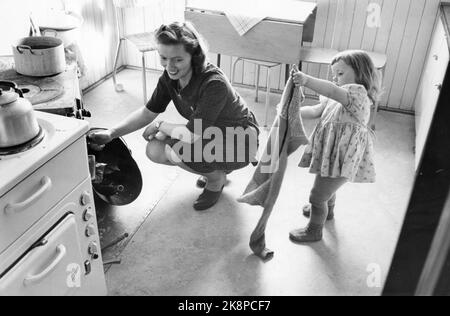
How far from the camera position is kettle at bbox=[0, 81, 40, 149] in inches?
45.7

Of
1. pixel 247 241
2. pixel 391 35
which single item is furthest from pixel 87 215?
pixel 391 35

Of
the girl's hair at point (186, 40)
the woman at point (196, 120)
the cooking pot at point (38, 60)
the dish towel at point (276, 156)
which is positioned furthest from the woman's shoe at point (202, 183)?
the cooking pot at point (38, 60)

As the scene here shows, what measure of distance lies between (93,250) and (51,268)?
0.95ft

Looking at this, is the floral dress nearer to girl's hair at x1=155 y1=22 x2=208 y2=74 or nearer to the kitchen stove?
girl's hair at x1=155 y1=22 x2=208 y2=74

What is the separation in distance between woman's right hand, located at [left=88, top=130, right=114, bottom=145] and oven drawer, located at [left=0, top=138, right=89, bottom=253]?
521 mm

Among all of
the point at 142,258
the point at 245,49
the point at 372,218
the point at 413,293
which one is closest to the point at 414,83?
the point at 245,49

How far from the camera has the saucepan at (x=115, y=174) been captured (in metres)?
1.95

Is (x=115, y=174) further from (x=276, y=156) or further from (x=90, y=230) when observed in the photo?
(x=276, y=156)

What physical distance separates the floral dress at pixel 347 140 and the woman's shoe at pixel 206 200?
23.4 inches

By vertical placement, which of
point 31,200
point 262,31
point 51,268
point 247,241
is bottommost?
point 247,241

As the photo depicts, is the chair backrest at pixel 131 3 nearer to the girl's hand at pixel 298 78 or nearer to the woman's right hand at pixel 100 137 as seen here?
the woman's right hand at pixel 100 137

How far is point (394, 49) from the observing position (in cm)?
318

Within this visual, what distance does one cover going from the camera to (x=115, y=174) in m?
2.05

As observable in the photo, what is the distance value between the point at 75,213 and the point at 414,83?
2623 mm
